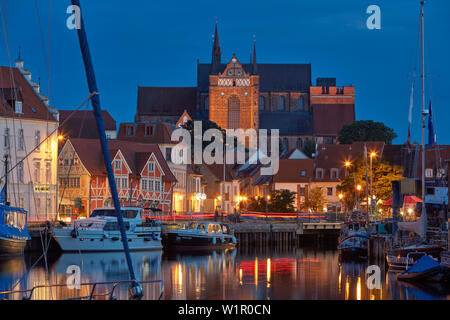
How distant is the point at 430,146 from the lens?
206 feet

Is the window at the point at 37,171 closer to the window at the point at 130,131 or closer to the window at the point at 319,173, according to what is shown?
the window at the point at 130,131

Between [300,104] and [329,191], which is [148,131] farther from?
[300,104]

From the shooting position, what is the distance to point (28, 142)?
73750 millimetres

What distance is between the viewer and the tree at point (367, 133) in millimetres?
147375

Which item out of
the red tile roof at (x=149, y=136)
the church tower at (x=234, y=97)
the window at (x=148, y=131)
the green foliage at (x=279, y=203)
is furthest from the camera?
the church tower at (x=234, y=97)

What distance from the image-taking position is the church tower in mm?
176875

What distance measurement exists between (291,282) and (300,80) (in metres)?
152

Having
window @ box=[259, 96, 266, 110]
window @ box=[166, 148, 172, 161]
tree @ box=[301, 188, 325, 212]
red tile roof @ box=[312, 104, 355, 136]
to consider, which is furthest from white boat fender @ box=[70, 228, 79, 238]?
window @ box=[259, 96, 266, 110]

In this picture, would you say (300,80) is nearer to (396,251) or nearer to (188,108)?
(188,108)

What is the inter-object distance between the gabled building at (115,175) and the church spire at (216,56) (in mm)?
95894

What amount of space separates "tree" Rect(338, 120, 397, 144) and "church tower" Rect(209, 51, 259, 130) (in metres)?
29.4

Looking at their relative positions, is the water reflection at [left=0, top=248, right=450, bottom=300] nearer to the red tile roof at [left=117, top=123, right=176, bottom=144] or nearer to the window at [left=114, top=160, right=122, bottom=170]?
the window at [left=114, top=160, right=122, bottom=170]

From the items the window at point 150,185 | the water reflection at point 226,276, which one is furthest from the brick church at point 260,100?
the water reflection at point 226,276

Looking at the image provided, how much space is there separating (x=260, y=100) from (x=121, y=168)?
367 ft
